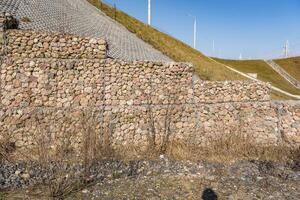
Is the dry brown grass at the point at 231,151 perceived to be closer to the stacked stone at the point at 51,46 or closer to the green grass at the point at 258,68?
the stacked stone at the point at 51,46

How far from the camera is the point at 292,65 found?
69.2 metres

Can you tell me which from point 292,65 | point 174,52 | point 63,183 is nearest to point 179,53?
point 174,52

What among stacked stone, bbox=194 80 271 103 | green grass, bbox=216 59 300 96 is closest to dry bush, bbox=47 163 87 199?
stacked stone, bbox=194 80 271 103

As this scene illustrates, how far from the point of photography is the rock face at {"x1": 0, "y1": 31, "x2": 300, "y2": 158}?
11961 millimetres

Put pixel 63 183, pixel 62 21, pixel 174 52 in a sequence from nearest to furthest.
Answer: pixel 63 183
pixel 62 21
pixel 174 52

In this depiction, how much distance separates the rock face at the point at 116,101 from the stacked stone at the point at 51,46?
3cm

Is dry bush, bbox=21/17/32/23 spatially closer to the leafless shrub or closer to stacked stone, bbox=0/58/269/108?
the leafless shrub

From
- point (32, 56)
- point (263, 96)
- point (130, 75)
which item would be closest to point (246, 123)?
point (263, 96)

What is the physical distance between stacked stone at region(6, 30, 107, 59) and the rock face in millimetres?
34

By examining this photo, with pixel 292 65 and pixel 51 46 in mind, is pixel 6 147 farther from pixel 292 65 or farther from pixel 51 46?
pixel 292 65

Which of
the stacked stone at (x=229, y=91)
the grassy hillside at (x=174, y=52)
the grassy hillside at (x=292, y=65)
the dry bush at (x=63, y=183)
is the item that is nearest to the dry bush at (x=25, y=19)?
the stacked stone at (x=229, y=91)

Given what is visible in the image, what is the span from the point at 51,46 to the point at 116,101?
3.11m

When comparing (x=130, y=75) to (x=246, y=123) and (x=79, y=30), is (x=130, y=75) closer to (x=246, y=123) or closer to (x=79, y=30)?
(x=246, y=123)

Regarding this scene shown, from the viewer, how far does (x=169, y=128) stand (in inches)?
507
